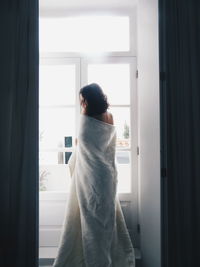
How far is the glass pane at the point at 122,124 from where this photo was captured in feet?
8.41

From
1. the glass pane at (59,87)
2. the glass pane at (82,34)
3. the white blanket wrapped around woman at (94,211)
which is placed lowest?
the white blanket wrapped around woman at (94,211)

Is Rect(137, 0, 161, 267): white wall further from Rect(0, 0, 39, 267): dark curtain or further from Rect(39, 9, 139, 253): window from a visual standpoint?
Rect(0, 0, 39, 267): dark curtain

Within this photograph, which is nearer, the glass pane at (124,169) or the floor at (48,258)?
the floor at (48,258)

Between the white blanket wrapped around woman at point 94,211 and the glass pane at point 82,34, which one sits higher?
the glass pane at point 82,34

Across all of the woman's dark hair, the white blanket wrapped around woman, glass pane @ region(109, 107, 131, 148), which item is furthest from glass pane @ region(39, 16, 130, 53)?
the white blanket wrapped around woman

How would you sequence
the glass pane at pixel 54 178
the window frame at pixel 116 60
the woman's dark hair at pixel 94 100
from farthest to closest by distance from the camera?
1. the glass pane at pixel 54 178
2. the window frame at pixel 116 60
3. the woman's dark hair at pixel 94 100

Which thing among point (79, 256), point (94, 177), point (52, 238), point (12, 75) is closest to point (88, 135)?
point (94, 177)

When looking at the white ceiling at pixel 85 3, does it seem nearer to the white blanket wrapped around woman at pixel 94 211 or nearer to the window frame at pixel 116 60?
the window frame at pixel 116 60

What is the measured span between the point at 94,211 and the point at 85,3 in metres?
2.06

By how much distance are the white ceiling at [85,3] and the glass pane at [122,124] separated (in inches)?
42.6

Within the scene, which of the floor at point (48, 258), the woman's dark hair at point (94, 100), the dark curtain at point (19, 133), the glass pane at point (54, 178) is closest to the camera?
the dark curtain at point (19, 133)

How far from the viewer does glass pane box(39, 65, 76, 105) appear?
2.59m
